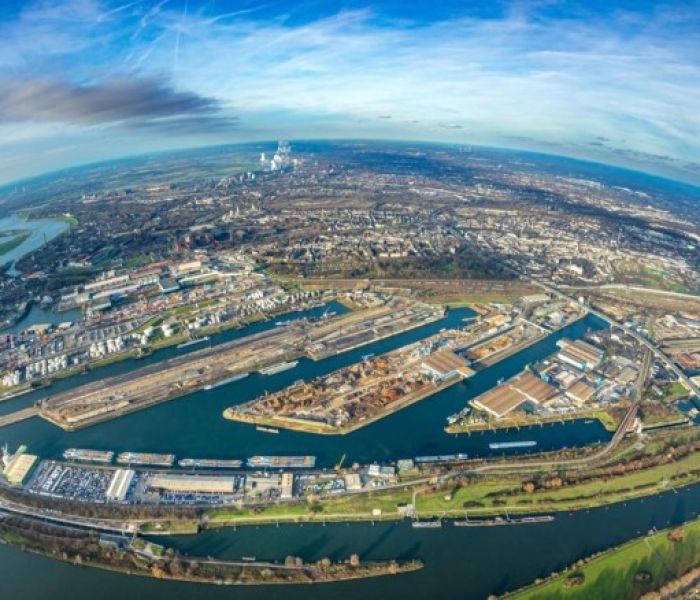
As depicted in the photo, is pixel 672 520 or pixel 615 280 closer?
pixel 672 520

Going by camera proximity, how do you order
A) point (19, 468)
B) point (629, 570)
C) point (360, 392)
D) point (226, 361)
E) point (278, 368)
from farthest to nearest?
1. point (226, 361)
2. point (278, 368)
3. point (360, 392)
4. point (19, 468)
5. point (629, 570)

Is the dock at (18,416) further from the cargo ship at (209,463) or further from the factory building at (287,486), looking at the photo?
the factory building at (287,486)

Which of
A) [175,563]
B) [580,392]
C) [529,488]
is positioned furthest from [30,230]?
[529,488]

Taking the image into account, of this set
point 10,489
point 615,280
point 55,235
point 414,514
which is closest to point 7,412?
point 10,489

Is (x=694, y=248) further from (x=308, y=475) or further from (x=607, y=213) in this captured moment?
(x=308, y=475)

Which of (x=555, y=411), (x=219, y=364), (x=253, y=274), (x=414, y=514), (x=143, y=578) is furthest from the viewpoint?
(x=253, y=274)

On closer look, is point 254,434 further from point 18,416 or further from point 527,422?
point 527,422

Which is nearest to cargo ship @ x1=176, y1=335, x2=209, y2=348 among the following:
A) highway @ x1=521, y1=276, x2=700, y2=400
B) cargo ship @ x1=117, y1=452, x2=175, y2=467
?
cargo ship @ x1=117, y1=452, x2=175, y2=467
